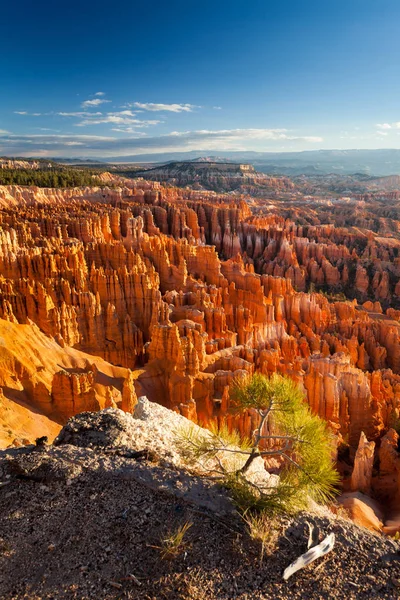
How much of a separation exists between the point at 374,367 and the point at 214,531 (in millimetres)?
24907

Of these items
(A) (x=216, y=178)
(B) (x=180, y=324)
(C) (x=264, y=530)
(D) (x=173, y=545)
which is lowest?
(B) (x=180, y=324)

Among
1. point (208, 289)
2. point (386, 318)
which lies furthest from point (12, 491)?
point (386, 318)

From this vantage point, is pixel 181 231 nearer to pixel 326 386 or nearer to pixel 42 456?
pixel 326 386

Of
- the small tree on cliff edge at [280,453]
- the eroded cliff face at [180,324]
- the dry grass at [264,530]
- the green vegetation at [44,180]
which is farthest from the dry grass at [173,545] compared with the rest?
the green vegetation at [44,180]

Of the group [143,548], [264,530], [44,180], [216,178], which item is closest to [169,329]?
[264,530]

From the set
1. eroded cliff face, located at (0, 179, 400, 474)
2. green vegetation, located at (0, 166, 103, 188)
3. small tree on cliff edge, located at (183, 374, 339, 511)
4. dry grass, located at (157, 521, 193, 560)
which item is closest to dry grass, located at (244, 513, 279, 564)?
small tree on cliff edge, located at (183, 374, 339, 511)

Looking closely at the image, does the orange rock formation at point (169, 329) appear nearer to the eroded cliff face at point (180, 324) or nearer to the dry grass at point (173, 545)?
the eroded cliff face at point (180, 324)

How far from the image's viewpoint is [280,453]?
5.86 metres

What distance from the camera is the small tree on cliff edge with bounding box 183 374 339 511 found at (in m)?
5.33

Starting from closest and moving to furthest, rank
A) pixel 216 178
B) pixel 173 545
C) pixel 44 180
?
pixel 173 545
pixel 44 180
pixel 216 178

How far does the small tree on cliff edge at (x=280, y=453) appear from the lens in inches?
210

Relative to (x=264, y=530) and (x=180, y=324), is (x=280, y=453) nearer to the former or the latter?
(x=264, y=530)

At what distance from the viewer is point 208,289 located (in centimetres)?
2988

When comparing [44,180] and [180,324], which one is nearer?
[180,324]
